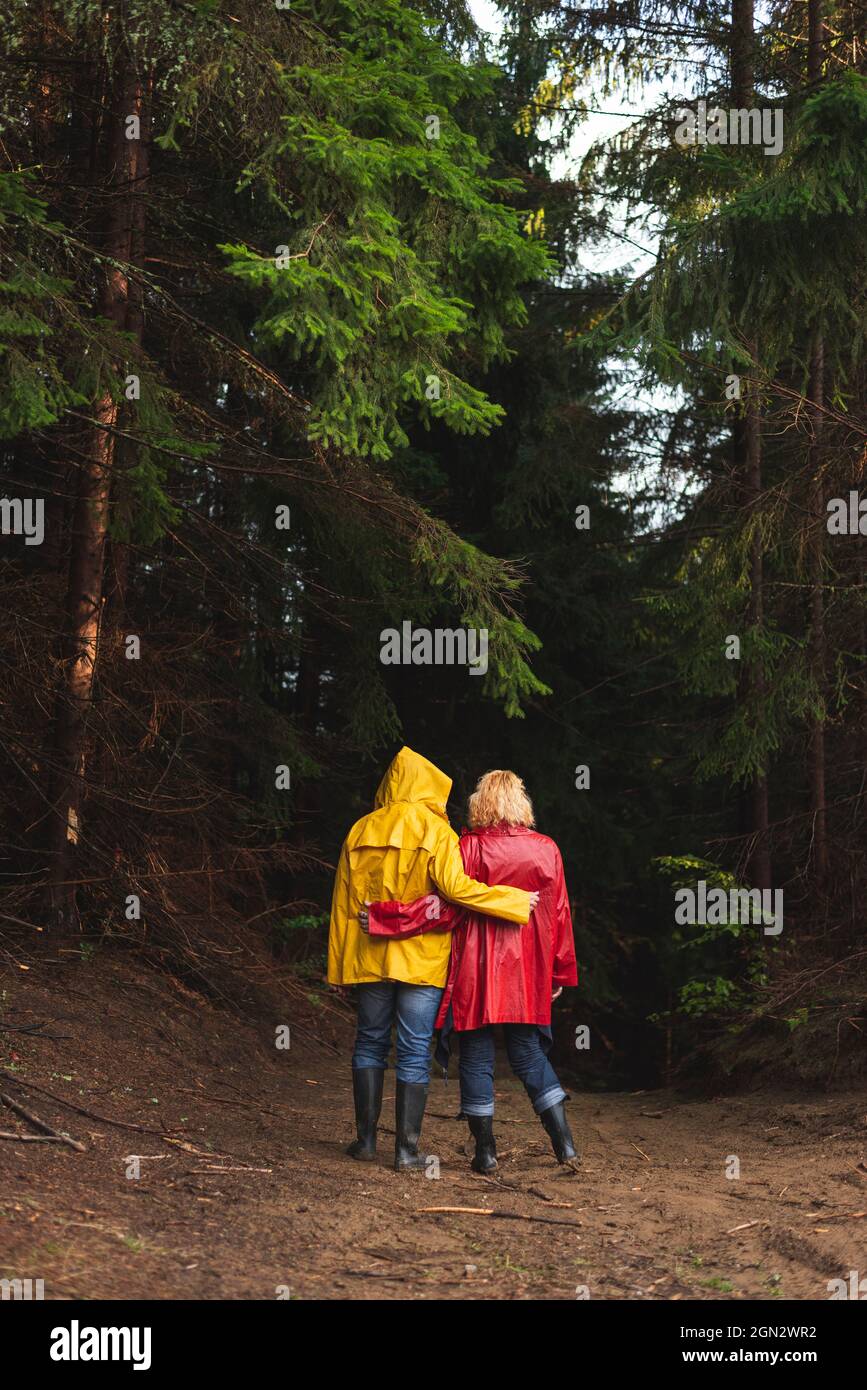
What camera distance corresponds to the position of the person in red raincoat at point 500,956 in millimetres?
6574

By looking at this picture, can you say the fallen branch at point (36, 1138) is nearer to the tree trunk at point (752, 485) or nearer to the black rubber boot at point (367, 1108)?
the black rubber boot at point (367, 1108)

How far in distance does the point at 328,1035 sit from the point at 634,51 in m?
10.4

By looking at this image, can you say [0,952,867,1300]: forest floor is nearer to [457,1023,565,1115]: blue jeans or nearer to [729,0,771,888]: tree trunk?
[457,1023,565,1115]: blue jeans

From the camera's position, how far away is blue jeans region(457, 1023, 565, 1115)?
6652mm

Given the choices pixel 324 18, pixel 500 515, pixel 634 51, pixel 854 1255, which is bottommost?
pixel 854 1255

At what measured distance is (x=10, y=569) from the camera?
33.4 feet

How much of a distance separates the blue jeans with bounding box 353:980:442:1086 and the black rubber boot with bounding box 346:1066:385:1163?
58 millimetres

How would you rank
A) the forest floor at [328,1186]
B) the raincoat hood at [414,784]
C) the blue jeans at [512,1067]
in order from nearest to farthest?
1. the forest floor at [328,1186]
2. the blue jeans at [512,1067]
3. the raincoat hood at [414,784]

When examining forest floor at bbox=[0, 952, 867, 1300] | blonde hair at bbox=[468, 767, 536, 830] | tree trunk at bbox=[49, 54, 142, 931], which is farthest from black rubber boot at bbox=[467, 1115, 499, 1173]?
tree trunk at bbox=[49, 54, 142, 931]

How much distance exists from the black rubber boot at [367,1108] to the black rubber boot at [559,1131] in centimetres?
91

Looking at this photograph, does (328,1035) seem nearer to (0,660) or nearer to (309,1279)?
(0,660)

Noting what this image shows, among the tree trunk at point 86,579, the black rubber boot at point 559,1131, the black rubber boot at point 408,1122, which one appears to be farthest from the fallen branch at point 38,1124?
the tree trunk at point 86,579

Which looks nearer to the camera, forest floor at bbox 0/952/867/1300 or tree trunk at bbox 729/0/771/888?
forest floor at bbox 0/952/867/1300

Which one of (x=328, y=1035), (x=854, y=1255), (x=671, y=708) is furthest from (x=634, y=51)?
(x=854, y=1255)
